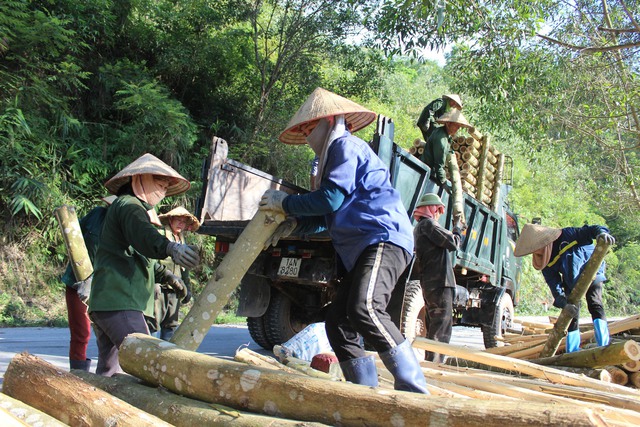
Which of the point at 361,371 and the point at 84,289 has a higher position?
the point at 84,289

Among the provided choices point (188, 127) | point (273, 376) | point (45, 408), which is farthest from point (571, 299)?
point (188, 127)

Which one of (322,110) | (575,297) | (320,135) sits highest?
(322,110)

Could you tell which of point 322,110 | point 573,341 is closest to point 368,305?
point 322,110

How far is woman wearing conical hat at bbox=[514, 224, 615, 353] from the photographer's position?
21.7 ft

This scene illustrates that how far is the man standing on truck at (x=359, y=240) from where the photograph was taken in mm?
3201

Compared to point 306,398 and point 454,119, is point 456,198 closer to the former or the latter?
point 454,119

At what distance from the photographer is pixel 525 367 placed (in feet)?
16.1

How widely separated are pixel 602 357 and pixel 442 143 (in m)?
3.31

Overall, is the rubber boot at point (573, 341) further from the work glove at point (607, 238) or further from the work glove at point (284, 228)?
the work glove at point (284, 228)

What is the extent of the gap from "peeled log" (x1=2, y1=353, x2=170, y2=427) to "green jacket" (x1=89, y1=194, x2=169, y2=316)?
1.92 feet

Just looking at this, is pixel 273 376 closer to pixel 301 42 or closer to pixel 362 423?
pixel 362 423

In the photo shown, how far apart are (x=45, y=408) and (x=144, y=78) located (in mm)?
13476

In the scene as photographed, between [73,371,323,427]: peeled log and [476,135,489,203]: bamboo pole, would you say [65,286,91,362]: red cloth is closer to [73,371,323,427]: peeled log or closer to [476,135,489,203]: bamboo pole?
[73,371,323,427]: peeled log

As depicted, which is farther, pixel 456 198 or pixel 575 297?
pixel 456 198
